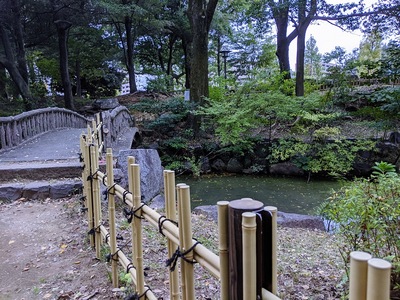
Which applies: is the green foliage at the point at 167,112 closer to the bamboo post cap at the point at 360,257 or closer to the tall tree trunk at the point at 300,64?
the tall tree trunk at the point at 300,64

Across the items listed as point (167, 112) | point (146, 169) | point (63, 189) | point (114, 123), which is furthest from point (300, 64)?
point (63, 189)

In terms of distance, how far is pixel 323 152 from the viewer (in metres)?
9.73

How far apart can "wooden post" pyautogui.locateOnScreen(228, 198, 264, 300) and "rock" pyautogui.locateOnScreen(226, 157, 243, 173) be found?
9.93 metres

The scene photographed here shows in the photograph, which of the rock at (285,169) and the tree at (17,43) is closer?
the rock at (285,169)

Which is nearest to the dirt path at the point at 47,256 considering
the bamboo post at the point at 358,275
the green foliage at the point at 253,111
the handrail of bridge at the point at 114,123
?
the bamboo post at the point at 358,275

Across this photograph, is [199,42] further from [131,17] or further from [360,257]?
[360,257]

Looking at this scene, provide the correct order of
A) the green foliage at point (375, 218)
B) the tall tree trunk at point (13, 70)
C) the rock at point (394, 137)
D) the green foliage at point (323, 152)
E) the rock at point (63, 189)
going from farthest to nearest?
the tall tree trunk at point (13, 70)
the rock at point (394, 137)
the green foliage at point (323, 152)
the rock at point (63, 189)
the green foliage at point (375, 218)

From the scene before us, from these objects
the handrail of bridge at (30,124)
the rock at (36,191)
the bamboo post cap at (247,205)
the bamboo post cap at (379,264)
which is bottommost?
the rock at (36,191)

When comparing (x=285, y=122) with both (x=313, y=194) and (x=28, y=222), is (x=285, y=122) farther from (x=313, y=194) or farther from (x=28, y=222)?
(x=28, y=222)

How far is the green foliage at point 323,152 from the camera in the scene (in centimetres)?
945

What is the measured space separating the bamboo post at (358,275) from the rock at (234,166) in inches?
404

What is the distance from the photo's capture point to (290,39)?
14625 millimetres

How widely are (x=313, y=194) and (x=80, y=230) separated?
6.39 metres

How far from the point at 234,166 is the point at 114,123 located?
4549 millimetres
